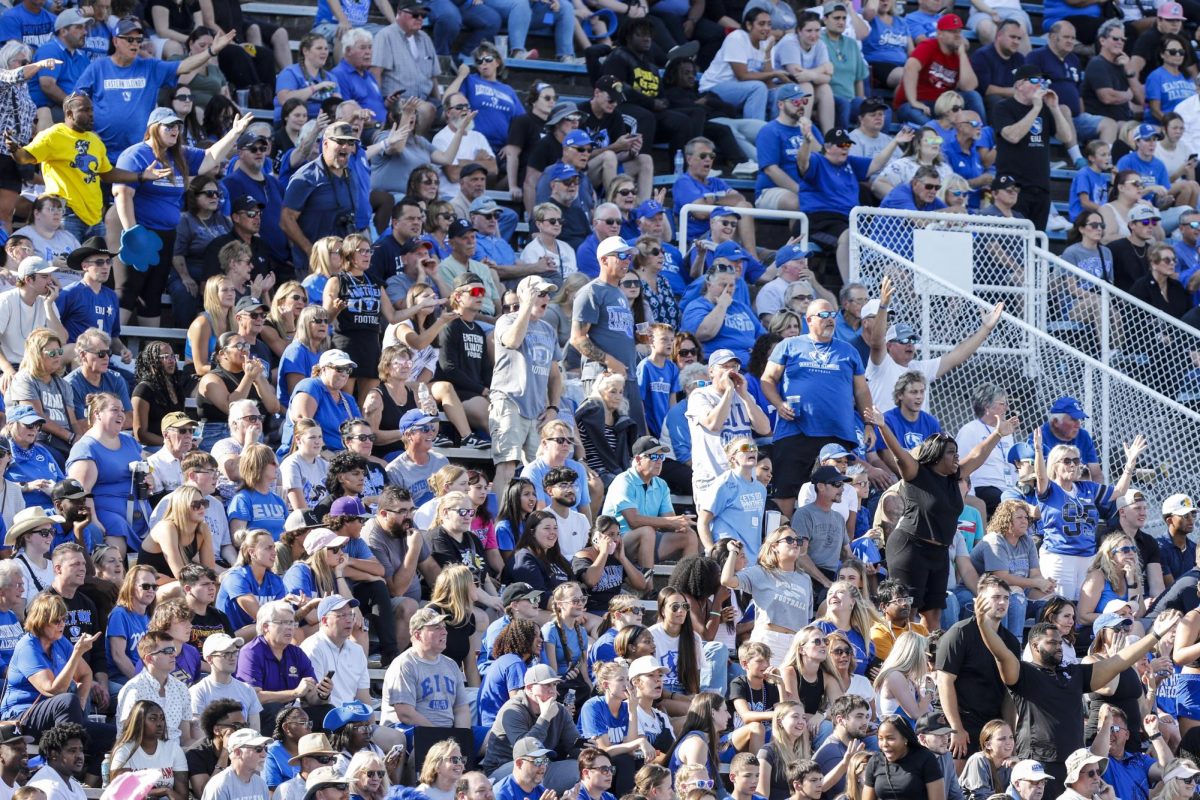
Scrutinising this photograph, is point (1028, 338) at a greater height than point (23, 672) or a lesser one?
lesser

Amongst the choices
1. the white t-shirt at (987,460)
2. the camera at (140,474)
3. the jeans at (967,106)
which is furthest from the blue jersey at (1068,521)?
the camera at (140,474)

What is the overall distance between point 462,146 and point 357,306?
302 cm

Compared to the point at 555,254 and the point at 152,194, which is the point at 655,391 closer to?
the point at 555,254

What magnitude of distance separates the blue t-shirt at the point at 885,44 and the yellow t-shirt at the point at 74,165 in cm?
750

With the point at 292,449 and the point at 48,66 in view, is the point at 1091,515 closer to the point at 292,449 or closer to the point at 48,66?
the point at 292,449

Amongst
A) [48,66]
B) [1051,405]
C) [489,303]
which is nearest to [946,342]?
[1051,405]

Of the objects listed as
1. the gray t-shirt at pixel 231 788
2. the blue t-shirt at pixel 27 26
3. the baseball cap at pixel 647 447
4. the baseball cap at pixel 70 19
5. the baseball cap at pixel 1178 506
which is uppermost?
the baseball cap at pixel 70 19

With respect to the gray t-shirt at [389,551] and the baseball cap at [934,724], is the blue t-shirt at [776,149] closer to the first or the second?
the gray t-shirt at [389,551]

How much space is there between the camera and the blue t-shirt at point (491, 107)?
16.8m

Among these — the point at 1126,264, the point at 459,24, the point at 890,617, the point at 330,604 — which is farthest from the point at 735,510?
the point at 459,24

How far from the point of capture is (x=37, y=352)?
1203cm

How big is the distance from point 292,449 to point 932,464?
370 cm

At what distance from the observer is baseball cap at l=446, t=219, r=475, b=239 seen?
14.6 metres

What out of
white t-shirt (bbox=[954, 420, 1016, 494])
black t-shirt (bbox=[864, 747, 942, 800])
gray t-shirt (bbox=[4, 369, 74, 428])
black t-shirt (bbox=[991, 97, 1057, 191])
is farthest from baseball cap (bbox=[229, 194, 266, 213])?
black t-shirt (bbox=[991, 97, 1057, 191])
